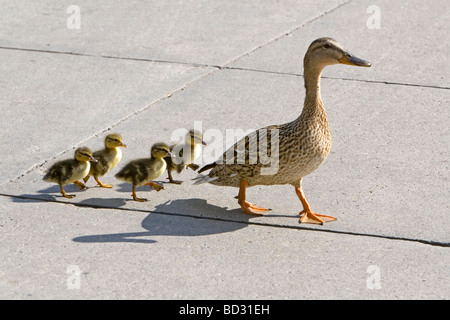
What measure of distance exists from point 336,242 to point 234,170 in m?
0.91

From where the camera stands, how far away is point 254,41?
31.8ft

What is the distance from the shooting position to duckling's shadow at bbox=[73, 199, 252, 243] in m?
5.72

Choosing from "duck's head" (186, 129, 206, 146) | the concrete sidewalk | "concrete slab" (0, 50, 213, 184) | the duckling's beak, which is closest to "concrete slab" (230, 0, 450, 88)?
the concrete sidewalk

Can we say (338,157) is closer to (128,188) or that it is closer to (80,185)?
(128,188)

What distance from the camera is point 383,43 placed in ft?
31.7

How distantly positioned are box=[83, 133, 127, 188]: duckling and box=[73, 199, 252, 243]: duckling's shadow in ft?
2.15

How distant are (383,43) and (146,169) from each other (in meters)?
4.26

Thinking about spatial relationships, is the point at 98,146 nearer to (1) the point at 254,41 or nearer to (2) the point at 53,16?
(1) the point at 254,41

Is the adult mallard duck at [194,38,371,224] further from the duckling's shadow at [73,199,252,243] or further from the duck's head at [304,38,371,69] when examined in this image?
the duckling's shadow at [73,199,252,243]

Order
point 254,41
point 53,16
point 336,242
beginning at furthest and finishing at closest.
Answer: point 53,16, point 254,41, point 336,242

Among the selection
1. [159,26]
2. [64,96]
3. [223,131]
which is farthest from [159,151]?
[159,26]

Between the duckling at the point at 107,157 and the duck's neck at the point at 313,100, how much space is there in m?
1.55
